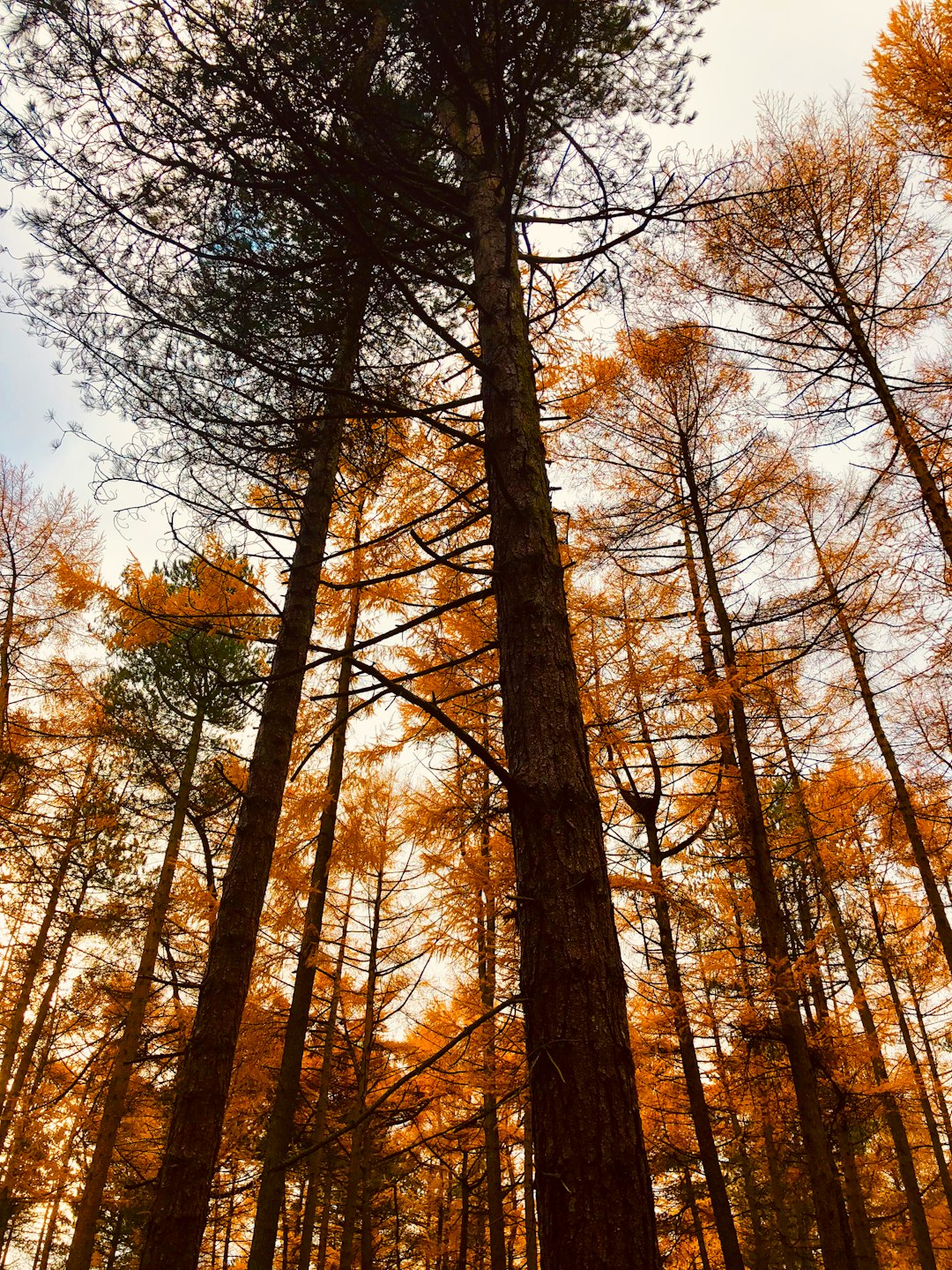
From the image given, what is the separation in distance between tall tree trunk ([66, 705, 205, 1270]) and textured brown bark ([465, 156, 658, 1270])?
15.9ft

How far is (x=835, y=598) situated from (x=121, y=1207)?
15887 millimetres

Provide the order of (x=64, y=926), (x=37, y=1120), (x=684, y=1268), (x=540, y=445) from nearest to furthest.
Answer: (x=540, y=445) → (x=37, y=1120) → (x=64, y=926) → (x=684, y=1268)

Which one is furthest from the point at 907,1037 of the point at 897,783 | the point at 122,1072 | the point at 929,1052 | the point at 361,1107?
the point at 122,1072

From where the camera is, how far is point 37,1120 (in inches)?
348

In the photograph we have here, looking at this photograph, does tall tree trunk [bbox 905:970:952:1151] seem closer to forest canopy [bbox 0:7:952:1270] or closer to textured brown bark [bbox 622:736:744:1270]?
forest canopy [bbox 0:7:952:1270]

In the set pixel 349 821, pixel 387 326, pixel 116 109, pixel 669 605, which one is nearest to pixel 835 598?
pixel 669 605

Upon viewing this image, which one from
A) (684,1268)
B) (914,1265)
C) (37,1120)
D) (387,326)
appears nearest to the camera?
(387,326)

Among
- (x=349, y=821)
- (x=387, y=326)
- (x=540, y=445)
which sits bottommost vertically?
(x=540, y=445)

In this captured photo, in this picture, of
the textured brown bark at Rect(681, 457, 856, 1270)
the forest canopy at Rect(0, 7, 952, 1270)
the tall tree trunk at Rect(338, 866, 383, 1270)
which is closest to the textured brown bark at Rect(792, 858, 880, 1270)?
the forest canopy at Rect(0, 7, 952, 1270)

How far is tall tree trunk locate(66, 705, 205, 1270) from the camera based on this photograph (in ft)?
22.6

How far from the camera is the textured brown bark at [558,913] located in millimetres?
1387

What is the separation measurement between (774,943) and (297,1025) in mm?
4516

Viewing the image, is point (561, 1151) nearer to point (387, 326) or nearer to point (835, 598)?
point (387, 326)

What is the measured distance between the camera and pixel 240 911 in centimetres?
345
